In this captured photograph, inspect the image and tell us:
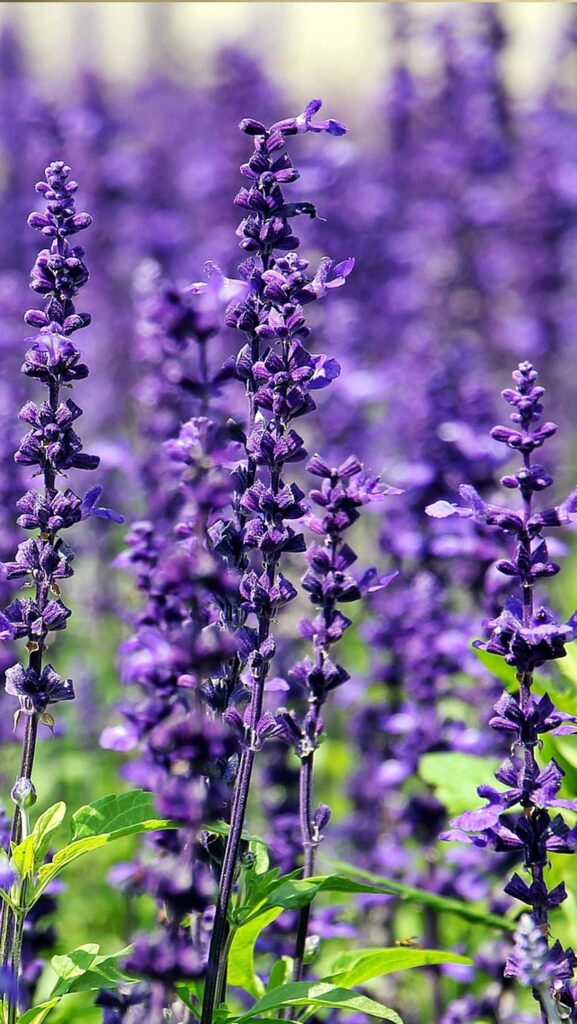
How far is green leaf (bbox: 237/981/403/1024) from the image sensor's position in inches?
107

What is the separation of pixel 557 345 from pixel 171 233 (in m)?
2.99

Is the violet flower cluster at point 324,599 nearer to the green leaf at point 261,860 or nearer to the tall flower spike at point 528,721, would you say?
the green leaf at point 261,860

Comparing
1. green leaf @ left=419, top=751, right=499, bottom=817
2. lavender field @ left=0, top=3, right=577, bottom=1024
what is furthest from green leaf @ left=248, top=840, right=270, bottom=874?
green leaf @ left=419, top=751, right=499, bottom=817

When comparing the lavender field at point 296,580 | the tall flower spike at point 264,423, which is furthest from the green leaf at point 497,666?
the tall flower spike at point 264,423

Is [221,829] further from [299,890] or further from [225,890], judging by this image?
[299,890]

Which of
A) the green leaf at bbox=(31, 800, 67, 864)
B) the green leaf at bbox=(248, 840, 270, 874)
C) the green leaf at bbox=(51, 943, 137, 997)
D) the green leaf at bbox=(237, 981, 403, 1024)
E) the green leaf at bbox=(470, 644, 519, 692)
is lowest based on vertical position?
→ the green leaf at bbox=(237, 981, 403, 1024)

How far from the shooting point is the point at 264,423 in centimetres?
298

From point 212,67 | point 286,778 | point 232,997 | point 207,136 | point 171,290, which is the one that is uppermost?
point 207,136

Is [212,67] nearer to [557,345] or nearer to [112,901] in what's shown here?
[557,345]

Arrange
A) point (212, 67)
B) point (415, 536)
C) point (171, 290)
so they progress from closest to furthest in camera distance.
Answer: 1. point (171, 290)
2. point (415, 536)
3. point (212, 67)

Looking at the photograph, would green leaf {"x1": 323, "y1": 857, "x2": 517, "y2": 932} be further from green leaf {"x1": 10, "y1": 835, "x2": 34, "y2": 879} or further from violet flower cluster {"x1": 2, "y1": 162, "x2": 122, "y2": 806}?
violet flower cluster {"x1": 2, "y1": 162, "x2": 122, "y2": 806}

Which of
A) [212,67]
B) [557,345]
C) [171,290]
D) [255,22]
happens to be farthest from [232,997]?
[255,22]

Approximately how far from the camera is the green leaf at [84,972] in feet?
9.22

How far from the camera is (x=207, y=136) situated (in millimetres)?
15125
